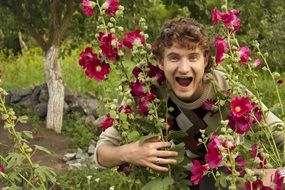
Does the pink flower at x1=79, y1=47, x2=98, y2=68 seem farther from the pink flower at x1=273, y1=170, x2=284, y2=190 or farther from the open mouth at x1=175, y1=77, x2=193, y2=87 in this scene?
the pink flower at x1=273, y1=170, x2=284, y2=190

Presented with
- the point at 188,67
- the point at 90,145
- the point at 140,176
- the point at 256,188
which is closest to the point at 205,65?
the point at 188,67

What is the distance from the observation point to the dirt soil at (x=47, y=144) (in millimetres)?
5961

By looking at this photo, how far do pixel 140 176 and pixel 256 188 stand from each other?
0.61 meters

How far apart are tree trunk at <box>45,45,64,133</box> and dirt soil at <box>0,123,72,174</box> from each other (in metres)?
0.11

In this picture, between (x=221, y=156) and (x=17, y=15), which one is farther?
(x=17, y=15)

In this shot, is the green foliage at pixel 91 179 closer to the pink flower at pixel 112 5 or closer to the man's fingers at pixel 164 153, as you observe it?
the man's fingers at pixel 164 153

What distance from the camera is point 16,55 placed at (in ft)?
38.4

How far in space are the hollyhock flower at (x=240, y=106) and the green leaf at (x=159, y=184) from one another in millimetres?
378

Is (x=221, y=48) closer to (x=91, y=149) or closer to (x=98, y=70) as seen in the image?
(x=98, y=70)

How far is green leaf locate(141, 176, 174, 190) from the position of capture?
219 centimetres

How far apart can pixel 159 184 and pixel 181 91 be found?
1.11ft

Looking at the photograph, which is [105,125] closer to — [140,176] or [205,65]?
[140,176]

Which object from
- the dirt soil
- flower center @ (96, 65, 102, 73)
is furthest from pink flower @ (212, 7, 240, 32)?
the dirt soil

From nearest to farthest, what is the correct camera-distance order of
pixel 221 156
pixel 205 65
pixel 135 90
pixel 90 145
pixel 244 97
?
1. pixel 221 156
2. pixel 244 97
3. pixel 135 90
4. pixel 205 65
5. pixel 90 145
